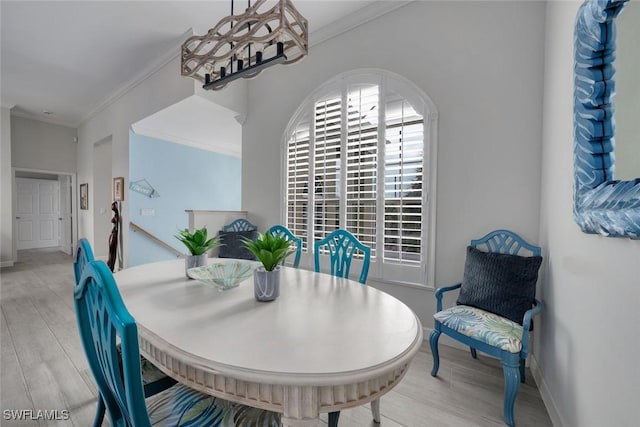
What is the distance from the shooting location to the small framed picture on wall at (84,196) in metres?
6.04

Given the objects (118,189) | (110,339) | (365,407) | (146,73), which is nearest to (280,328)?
(110,339)

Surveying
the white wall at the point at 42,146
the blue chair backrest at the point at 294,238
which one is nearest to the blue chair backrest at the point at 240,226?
the blue chair backrest at the point at 294,238

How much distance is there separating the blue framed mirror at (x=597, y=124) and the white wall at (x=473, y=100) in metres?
1.01

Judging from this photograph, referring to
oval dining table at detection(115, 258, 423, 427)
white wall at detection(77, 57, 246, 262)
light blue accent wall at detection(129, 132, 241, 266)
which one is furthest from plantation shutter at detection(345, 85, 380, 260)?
light blue accent wall at detection(129, 132, 241, 266)

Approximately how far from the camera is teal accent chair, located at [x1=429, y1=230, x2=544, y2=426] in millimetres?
1475

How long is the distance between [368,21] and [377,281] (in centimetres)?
260

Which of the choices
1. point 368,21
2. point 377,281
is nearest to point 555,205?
point 377,281

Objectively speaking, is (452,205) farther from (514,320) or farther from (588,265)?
(588,265)

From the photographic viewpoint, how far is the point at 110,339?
67cm

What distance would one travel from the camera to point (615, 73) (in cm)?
88

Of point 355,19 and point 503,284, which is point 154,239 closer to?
point 355,19

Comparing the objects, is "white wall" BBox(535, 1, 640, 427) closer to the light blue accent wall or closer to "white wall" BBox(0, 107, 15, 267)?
the light blue accent wall

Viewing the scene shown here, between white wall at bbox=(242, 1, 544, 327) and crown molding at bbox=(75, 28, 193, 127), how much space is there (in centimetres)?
214

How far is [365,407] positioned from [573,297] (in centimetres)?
125
